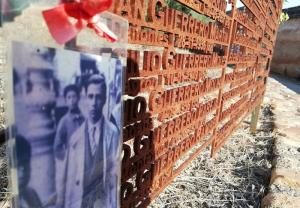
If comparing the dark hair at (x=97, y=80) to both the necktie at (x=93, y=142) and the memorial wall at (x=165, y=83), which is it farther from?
the memorial wall at (x=165, y=83)

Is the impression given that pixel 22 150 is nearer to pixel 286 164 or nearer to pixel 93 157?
pixel 93 157

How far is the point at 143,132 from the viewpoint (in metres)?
1.43

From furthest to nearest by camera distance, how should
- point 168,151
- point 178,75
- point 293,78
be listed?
point 293,78, point 168,151, point 178,75

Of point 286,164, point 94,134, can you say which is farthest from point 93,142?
point 286,164

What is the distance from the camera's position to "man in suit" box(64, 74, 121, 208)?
732mm

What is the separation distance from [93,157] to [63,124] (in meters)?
0.17

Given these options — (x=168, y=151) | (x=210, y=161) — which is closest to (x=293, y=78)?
(x=210, y=161)

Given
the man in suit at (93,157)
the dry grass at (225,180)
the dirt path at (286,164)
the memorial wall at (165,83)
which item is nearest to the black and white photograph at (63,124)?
the man in suit at (93,157)

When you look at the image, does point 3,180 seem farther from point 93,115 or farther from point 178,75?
point 93,115

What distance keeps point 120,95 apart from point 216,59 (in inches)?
61.0

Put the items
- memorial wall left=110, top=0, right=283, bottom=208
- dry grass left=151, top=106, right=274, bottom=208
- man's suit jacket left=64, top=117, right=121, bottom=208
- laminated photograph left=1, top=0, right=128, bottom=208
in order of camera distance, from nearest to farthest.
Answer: laminated photograph left=1, top=0, right=128, bottom=208
man's suit jacket left=64, top=117, right=121, bottom=208
memorial wall left=110, top=0, right=283, bottom=208
dry grass left=151, top=106, right=274, bottom=208

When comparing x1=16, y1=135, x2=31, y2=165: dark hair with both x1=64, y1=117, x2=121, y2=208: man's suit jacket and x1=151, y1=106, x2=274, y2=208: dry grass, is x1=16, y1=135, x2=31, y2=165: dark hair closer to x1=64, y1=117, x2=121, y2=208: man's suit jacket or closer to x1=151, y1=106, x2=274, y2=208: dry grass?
x1=64, y1=117, x2=121, y2=208: man's suit jacket

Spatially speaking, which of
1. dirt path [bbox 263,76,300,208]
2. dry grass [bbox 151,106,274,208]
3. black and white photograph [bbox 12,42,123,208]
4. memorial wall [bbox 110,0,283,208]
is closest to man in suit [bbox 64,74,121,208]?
black and white photograph [bbox 12,42,123,208]

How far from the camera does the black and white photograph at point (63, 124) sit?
1.93ft
